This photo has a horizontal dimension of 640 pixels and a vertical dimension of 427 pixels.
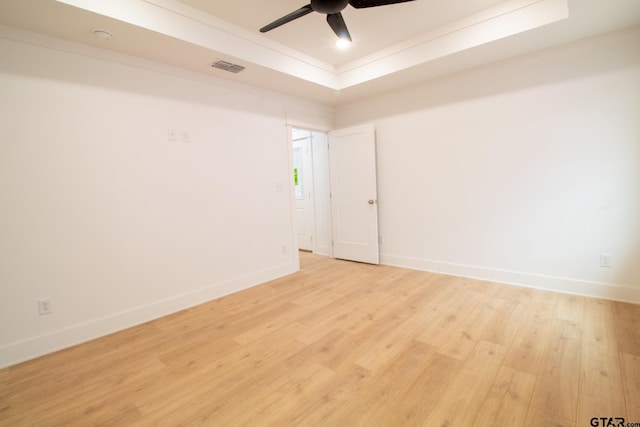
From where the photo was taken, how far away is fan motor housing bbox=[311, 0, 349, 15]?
2018 mm

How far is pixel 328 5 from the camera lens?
6.72 ft

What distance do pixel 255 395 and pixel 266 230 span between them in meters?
2.39

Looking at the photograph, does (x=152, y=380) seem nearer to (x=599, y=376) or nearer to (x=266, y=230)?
(x=266, y=230)

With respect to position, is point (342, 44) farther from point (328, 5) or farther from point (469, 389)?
point (469, 389)

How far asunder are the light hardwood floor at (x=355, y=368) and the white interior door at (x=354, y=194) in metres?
1.59

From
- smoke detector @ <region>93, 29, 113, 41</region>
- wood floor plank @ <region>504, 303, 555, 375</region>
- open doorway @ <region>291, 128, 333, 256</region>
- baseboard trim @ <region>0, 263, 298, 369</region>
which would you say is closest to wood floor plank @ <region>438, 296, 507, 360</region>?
wood floor plank @ <region>504, 303, 555, 375</region>

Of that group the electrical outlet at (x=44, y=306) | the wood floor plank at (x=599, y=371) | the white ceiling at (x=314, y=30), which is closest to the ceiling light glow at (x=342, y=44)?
the white ceiling at (x=314, y=30)

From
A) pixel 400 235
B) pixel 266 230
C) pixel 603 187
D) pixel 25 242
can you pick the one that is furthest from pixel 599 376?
pixel 25 242

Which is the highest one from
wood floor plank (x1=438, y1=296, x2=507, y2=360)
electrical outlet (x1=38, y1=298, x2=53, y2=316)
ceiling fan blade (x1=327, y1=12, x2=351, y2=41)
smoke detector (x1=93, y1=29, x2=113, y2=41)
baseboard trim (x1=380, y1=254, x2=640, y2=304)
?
smoke detector (x1=93, y1=29, x2=113, y2=41)

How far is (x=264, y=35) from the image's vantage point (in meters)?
3.07

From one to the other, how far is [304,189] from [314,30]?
2973 mm

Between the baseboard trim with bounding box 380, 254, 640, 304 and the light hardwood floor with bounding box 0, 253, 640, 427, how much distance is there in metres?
0.14

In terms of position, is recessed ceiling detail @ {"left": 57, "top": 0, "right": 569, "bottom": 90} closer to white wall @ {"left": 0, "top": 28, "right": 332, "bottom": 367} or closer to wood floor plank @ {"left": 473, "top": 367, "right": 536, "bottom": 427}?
white wall @ {"left": 0, "top": 28, "right": 332, "bottom": 367}

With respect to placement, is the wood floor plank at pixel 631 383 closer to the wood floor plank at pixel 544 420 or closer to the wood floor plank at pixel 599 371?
the wood floor plank at pixel 599 371
